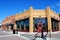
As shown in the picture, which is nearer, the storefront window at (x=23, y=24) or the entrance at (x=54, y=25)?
the storefront window at (x=23, y=24)

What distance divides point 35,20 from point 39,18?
1.39 m

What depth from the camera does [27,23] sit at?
4656cm

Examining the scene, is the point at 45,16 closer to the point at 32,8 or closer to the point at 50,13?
the point at 50,13

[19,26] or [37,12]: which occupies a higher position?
[37,12]

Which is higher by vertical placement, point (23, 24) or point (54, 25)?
point (23, 24)

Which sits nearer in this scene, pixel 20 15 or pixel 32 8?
pixel 32 8

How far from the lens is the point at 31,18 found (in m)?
43.7

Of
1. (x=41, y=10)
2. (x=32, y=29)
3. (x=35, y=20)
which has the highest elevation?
(x=41, y=10)

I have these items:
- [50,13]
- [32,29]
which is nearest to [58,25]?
[50,13]

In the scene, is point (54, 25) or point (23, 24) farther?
point (54, 25)

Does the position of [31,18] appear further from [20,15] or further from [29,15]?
[20,15]

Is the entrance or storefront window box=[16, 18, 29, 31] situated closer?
storefront window box=[16, 18, 29, 31]

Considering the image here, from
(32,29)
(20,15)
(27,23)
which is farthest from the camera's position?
(20,15)

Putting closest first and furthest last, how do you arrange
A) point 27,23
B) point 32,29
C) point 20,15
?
point 32,29 → point 27,23 → point 20,15
